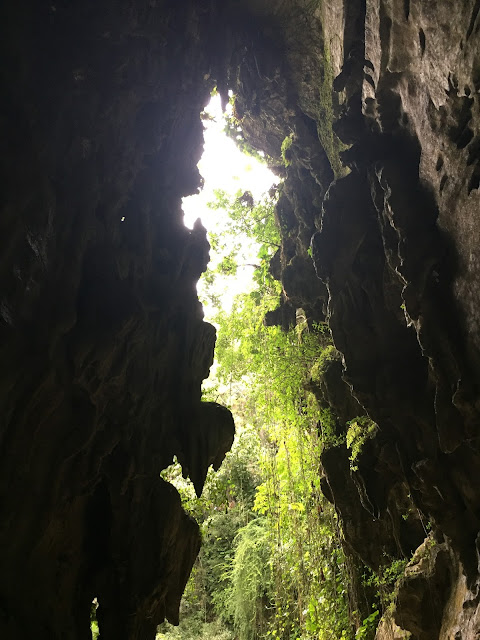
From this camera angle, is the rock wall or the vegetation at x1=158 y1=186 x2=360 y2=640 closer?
the rock wall

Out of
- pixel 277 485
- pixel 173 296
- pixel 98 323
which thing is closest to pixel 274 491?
pixel 277 485

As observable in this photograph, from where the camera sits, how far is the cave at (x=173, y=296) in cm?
480

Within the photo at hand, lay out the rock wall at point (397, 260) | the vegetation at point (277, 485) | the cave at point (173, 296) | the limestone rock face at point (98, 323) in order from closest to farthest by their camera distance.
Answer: the rock wall at point (397, 260)
the cave at point (173, 296)
the limestone rock face at point (98, 323)
the vegetation at point (277, 485)

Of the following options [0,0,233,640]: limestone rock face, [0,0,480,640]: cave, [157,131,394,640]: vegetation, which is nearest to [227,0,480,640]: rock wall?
[0,0,480,640]: cave

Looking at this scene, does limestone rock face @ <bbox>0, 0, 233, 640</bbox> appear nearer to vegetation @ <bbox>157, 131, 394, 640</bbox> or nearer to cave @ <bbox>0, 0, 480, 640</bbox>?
cave @ <bbox>0, 0, 480, 640</bbox>

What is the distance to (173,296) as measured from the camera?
7629 millimetres

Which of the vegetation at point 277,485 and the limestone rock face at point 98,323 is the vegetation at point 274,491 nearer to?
the vegetation at point 277,485

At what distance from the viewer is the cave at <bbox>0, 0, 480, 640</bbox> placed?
480 cm

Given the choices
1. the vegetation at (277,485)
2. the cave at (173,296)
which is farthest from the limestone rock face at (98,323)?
the vegetation at (277,485)

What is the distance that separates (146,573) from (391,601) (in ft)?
13.3

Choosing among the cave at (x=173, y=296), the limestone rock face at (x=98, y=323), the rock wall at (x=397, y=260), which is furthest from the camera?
the limestone rock face at (x=98, y=323)

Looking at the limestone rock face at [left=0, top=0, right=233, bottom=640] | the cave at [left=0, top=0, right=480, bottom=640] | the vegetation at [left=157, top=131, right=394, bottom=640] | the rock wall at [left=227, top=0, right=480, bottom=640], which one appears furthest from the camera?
the vegetation at [left=157, top=131, right=394, bottom=640]

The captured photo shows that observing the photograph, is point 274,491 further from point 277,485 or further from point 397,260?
point 397,260

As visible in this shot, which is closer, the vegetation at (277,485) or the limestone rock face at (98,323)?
the limestone rock face at (98,323)
